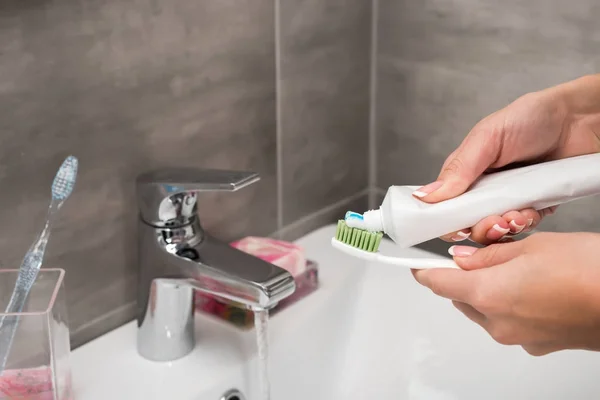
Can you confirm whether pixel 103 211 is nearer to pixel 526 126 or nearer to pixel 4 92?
pixel 4 92

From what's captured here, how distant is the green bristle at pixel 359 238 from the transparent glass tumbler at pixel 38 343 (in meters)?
0.23

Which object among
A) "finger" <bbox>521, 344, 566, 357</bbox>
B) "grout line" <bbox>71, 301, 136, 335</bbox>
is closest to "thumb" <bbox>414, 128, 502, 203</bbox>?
"finger" <bbox>521, 344, 566, 357</bbox>

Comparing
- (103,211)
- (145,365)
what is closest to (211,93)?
(103,211)

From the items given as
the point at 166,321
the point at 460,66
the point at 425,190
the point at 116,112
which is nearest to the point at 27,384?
the point at 166,321

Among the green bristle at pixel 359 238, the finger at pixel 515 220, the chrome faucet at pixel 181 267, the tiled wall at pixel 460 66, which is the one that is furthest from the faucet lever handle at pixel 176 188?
the tiled wall at pixel 460 66

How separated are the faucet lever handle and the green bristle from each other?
4.3 inches

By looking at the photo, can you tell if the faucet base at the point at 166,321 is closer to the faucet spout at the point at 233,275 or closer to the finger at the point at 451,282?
the faucet spout at the point at 233,275

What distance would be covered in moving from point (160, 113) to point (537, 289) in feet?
1.26

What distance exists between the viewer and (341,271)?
2.74 ft

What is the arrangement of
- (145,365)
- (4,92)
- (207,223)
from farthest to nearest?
(207,223)
(145,365)
(4,92)

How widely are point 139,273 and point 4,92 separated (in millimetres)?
202

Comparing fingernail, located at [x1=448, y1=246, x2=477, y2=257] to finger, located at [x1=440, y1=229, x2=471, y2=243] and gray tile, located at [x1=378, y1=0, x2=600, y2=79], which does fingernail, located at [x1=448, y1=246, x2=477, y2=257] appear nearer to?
finger, located at [x1=440, y1=229, x2=471, y2=243]

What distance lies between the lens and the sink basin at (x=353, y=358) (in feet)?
2.17

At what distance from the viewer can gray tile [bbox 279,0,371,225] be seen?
813 mm
